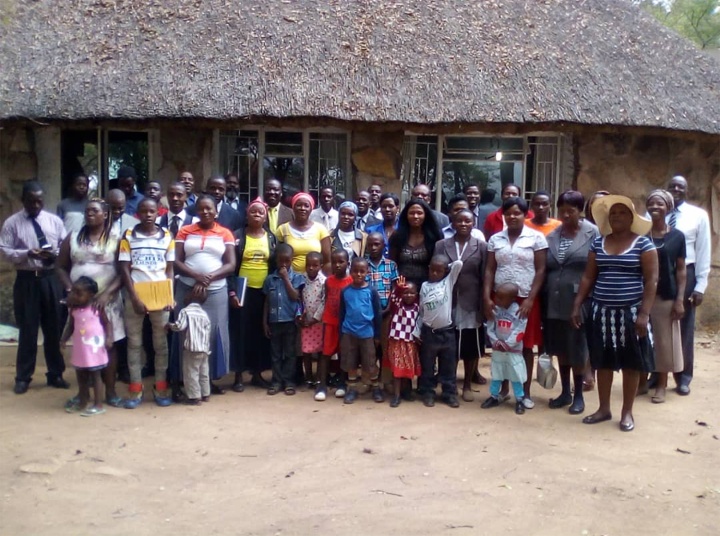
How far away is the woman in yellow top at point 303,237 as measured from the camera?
5414 mm

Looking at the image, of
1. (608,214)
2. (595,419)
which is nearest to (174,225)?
(608,214)

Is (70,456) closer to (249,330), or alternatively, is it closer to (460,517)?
(249,330)

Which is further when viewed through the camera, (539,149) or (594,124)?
(539,149)

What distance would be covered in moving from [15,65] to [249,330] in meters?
4.14

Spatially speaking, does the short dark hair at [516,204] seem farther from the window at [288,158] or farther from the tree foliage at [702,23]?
the tree foliage at [702,23]

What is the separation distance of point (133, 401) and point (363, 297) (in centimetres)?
181

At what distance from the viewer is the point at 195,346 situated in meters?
5.01

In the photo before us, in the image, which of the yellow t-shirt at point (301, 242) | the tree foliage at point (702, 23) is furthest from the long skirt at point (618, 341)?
the tree foliage at point (702, 23)

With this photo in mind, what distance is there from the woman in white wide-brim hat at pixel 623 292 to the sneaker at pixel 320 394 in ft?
6.39

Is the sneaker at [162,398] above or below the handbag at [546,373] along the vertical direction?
below

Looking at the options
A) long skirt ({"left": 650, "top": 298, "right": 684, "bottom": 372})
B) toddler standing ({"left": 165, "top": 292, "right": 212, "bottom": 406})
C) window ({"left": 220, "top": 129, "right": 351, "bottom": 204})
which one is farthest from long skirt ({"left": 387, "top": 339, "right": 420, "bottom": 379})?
window ({"left": 220, "top": 129, "right": 351, "bottom": 204})

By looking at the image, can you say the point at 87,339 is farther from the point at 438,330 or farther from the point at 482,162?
the point at 482,162

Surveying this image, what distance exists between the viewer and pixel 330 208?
666cm

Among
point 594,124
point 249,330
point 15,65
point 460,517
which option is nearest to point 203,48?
point 15,65
